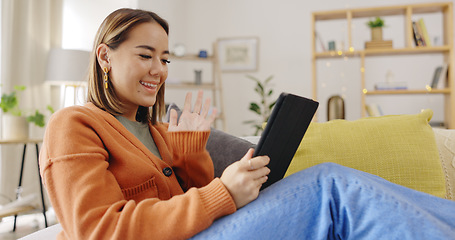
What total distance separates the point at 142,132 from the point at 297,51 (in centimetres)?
366

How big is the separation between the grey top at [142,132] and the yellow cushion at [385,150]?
0.45m

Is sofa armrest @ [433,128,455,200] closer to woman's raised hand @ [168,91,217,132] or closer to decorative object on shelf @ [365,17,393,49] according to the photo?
woman's raised hand @ [168,91,217,132]

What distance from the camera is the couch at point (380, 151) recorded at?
1.25 meters

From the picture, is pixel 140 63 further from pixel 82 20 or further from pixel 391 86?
pixel 391 86

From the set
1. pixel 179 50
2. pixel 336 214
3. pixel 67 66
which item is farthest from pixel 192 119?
pixel 179 50

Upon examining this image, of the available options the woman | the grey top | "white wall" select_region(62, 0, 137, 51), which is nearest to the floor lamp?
"white wall" select_region(62, 0, 137, 51)

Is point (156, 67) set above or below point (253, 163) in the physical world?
above

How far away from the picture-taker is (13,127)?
7.85 ft

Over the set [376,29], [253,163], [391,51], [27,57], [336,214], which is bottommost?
[336,214]

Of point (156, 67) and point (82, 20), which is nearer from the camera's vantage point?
point (156, 67)

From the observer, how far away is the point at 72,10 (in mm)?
Answer: 3492

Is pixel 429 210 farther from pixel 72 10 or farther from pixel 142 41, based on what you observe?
pixel 72 10

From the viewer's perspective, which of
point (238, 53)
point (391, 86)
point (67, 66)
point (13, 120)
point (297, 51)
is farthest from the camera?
point (238, 53)

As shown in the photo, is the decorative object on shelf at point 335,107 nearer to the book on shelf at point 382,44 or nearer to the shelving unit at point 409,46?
the shelving unit at point 409,46
